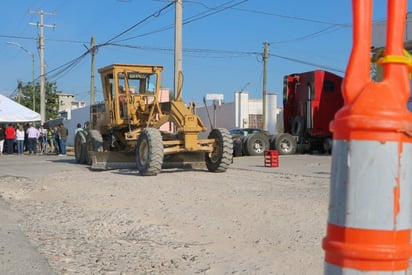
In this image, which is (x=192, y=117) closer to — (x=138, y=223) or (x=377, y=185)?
(x=138, y=223)

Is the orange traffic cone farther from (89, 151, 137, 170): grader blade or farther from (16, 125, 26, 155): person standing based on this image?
(16, 125, 26, 155): person standing

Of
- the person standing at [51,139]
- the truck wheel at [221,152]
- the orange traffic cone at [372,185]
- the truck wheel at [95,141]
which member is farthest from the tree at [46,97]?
the orange traffic cone at [372,185]

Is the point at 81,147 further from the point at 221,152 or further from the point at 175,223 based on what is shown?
the point at 175,223

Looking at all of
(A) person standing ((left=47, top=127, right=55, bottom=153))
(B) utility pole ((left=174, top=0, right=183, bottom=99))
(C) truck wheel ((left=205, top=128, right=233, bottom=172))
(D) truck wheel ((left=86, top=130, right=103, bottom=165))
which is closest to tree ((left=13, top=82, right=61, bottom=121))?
(A) person standing ((left=47, top=127, right=55, bottom=153))

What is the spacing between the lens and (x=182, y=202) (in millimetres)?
9539

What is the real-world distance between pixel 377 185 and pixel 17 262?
4704mm

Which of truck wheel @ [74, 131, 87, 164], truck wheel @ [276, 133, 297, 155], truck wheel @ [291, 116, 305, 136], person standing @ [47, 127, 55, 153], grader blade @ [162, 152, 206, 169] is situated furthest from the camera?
person standing @ [47, 127, 55, 153]

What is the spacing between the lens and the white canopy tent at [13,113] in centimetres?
2734

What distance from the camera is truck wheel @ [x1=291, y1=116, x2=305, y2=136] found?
23859mm

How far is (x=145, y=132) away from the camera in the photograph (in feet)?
45.2

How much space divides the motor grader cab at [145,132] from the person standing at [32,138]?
10.8 meters

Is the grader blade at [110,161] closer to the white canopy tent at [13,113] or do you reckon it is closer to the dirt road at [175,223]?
the dirt road at [175,223]

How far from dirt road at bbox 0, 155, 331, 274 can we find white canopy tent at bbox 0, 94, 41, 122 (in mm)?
14850

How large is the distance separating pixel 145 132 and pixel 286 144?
11.1m
